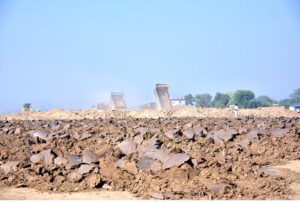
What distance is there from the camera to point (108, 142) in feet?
23.4

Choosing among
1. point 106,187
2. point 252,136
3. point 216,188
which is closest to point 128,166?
point 106,187

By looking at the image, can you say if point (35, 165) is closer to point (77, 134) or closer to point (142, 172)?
point (142, 172)

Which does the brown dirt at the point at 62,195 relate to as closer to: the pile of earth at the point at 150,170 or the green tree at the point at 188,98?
the pile of earth at the point at 150,170

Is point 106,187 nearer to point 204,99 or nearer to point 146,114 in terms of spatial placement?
point 146,114

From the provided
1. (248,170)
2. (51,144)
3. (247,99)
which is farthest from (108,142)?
(247,99)

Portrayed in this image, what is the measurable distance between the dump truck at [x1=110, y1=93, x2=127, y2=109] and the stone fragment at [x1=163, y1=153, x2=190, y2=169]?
35035 mm

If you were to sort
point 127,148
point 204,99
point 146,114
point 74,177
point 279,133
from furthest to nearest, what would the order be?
1. point 204,99
2. point 146,114
3. point 279,133
4. point 127,148
5. point 74,177

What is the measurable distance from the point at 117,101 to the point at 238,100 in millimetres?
37541

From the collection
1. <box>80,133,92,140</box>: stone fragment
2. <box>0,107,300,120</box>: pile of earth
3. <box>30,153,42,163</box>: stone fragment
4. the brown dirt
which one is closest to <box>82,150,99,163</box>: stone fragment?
<box>30,153,42,163</box>: stone fragment

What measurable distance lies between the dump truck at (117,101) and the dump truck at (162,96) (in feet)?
17.1

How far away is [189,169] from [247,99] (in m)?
71.1

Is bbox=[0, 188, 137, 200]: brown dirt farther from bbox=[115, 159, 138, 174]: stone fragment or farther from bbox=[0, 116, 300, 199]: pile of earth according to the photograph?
bbox=[115, 159, 138, 174]: stone fragment

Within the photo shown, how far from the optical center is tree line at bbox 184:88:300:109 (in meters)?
70.7

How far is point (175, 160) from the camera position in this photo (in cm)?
493
